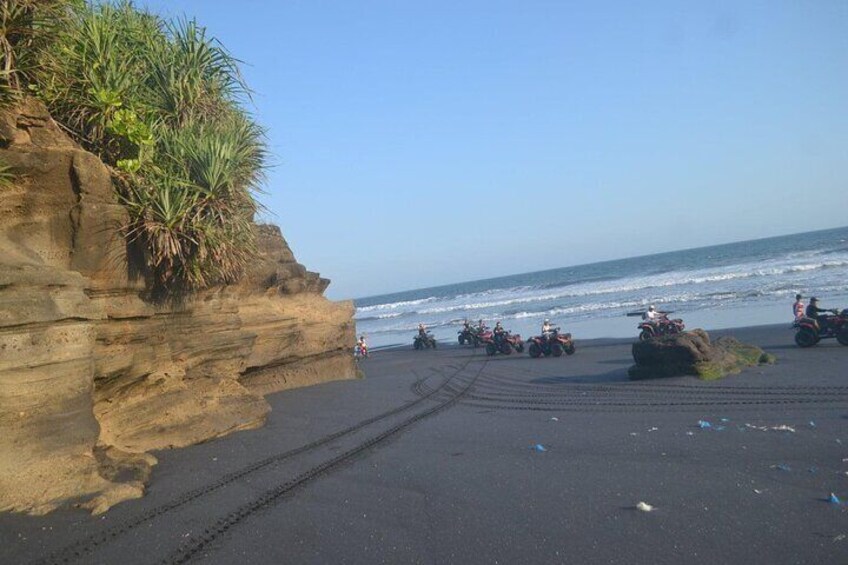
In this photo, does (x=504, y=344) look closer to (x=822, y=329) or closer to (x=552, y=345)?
(x=552, y=345)

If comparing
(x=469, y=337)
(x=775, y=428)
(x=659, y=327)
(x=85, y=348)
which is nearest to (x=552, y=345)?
(x=659, y=327)

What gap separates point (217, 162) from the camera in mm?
7867

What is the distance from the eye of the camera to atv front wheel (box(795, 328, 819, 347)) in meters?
14.7

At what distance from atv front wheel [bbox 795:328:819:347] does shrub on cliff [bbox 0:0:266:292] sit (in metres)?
12.9

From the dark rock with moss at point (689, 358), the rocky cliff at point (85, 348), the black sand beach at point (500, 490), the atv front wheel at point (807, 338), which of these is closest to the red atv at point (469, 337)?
the atv front wheel at point (807, 338)

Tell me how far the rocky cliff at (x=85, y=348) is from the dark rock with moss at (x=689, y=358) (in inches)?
296

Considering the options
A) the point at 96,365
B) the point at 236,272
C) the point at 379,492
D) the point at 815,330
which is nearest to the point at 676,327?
the point at 815,330

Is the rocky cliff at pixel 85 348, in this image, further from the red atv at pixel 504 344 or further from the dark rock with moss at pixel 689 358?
the red atv at pixel 504 344

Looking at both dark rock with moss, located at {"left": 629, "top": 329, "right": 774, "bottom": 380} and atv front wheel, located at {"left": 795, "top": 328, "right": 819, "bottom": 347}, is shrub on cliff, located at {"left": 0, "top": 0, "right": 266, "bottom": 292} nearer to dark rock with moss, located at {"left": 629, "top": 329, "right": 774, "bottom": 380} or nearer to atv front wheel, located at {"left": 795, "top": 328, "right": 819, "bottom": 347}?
dark rock with moss, located at {"left": 629, "top": 329, "right": 774, "bottom": 380}

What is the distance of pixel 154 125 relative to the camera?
7820 millimetres

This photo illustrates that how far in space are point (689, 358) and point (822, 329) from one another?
16.9 ft

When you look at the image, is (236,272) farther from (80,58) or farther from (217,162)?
(80,58)

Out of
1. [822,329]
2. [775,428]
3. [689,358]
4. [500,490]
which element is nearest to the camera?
[500,490]

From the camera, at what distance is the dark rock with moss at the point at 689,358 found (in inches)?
461
